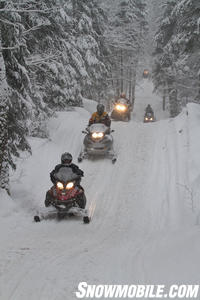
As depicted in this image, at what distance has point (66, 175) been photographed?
8.21m

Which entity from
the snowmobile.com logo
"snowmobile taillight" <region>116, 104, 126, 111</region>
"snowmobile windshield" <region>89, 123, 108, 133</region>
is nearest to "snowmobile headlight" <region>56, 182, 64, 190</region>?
the snowmobile.com logo

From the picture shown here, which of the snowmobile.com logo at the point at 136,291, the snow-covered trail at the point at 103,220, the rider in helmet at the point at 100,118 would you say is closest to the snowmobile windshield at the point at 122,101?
the snow-covered trail at the point at 103,220

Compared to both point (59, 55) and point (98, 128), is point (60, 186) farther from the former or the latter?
point (59, 55)

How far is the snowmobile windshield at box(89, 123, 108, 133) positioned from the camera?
43.7 feet

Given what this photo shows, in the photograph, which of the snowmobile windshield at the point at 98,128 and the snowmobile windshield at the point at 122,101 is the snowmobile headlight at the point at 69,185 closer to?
the snowmobile windshield at the point at 98,128

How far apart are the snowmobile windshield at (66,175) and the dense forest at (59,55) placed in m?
1.36

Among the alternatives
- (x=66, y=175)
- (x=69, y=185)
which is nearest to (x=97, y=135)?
(x=66, y=175)

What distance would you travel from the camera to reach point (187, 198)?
8.99 meters

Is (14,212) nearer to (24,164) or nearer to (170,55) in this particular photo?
(24,164)

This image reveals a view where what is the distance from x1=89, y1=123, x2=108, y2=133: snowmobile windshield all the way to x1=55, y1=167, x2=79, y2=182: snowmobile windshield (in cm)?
506

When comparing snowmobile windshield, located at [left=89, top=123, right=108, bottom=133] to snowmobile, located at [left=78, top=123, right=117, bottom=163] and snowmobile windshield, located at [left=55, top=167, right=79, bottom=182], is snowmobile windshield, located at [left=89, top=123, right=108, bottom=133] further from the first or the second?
snowmobile windshield, located at [left=55, top=167, right=79, bottom=182]

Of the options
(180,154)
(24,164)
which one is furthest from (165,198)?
(24,164)

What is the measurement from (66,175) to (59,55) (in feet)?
25.7

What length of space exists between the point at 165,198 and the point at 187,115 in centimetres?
774
